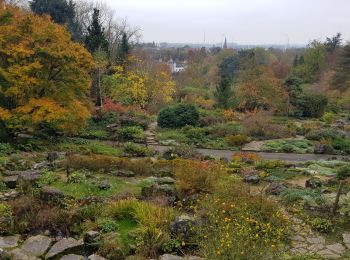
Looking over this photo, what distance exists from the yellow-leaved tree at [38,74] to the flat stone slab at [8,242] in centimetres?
1036

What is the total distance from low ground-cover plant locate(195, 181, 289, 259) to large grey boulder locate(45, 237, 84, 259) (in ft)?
7.95

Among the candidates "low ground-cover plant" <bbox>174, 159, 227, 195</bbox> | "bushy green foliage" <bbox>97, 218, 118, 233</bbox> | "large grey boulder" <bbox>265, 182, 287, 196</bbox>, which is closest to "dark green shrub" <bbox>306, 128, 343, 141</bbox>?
"large grey boulder" <bbox>265, 182, 287, 196</bbox>

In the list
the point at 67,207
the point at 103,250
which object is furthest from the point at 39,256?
the point at 67,207

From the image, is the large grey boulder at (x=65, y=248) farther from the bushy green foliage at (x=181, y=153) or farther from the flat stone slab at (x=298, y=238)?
the bushy green foliage at (x=181, y=153)

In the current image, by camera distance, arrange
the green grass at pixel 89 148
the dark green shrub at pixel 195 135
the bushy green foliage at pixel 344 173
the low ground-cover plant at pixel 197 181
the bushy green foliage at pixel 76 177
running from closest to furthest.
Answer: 1. the low ground-cover plant at pixel 197 181
2. the bushy green foliage at pixel 76 177
3. the bushy green foliage at pixel 344 173
4. the green grass at pixel 89 148
5. the dark green shrub at pixel 195 135

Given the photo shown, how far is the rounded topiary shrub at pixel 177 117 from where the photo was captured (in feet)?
87.2

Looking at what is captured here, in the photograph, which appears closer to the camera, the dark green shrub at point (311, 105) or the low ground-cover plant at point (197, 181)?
the low ground-cover plant at point (197, 181)

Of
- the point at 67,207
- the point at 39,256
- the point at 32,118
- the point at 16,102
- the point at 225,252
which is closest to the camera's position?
the point at 225,252

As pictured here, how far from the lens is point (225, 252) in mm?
5680

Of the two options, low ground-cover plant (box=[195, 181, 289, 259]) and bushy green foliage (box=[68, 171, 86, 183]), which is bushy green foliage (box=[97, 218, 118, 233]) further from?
bushy green foliage (box=[68, 171, 86, 183])

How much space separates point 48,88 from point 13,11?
4.41 meters

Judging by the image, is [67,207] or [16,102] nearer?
[67,207]

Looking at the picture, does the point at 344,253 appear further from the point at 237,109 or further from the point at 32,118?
the point at 237,109

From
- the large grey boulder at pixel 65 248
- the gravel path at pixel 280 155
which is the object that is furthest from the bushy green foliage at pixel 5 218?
the gravel path at pixel 280 155
